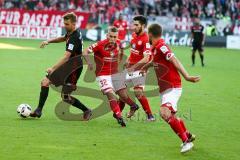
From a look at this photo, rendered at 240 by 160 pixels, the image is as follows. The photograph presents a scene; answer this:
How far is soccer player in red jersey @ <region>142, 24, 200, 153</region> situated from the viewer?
991 centimetres

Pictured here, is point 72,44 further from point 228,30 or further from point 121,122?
point 228,30

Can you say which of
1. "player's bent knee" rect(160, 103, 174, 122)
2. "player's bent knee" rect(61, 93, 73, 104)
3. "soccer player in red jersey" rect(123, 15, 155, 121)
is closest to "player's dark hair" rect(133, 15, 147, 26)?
"soccer player in red jersey" rect(123, 15, 155, 121)

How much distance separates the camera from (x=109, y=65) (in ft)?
41.5

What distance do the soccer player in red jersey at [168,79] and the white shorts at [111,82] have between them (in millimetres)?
2225

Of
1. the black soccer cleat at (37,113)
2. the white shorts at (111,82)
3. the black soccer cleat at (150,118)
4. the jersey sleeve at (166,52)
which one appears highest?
the jersey sleeve at (166,52)

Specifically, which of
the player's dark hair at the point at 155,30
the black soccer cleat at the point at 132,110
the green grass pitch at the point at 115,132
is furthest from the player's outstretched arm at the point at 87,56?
the player's dark hair at the point at 155,30

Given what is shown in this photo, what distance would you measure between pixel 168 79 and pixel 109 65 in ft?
8.56

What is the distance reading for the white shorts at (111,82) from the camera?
1250cm

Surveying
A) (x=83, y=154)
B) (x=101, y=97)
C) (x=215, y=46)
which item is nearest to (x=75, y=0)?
(x=215, y=46)

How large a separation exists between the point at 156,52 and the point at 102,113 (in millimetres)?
3904

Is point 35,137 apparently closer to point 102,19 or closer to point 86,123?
point 86,123

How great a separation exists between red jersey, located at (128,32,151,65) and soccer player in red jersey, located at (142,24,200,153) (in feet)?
8.84

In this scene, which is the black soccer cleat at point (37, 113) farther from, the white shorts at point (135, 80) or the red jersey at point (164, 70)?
the red jersey at point (164, 70)

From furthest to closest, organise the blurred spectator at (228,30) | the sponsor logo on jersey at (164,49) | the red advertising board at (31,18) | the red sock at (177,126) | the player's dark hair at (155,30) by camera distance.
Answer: the blurred spectator at (228,30)
the red advertising board at (31,18)
the player's dark hair at (155,30)
the sponsor logo on jersey at (164,49)
the red sock at (177,126)
